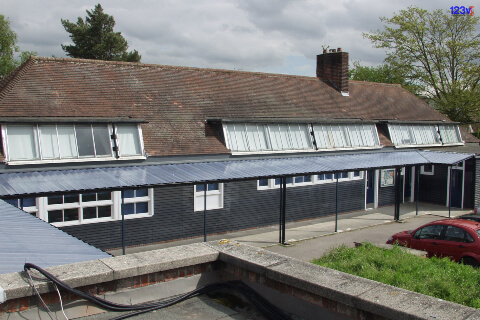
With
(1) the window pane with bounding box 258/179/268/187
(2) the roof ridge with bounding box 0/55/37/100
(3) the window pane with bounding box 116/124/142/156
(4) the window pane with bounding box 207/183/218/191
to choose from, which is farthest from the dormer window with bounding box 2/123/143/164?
(1) the window pane with bounding box 258/179/268/187

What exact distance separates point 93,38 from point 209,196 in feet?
124

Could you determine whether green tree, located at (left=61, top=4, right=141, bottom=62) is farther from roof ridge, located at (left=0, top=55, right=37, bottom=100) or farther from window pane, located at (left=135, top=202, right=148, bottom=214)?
window pane, located at (left=135, top=202, right=148, bottom=214)

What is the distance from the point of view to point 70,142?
1528cm

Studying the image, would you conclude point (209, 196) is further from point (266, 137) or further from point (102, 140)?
point (102, 140)

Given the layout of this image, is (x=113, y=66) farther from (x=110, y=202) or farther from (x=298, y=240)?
→ (x=298, y=240)

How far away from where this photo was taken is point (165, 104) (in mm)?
19000

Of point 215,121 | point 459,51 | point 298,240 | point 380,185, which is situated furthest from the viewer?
point 459,51

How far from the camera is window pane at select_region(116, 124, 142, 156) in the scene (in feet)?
53.1

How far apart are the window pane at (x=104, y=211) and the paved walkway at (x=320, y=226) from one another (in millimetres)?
1223

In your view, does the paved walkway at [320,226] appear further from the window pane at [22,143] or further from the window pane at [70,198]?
the window pane at [22,143]

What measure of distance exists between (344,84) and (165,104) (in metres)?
12.5

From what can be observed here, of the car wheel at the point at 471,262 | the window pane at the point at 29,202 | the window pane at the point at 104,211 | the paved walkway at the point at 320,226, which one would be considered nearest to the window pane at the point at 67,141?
the window pane at the point at 29,202

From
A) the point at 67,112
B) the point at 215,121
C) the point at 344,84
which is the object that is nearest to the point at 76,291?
the point at 67,112

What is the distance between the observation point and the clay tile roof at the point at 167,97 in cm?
1648
